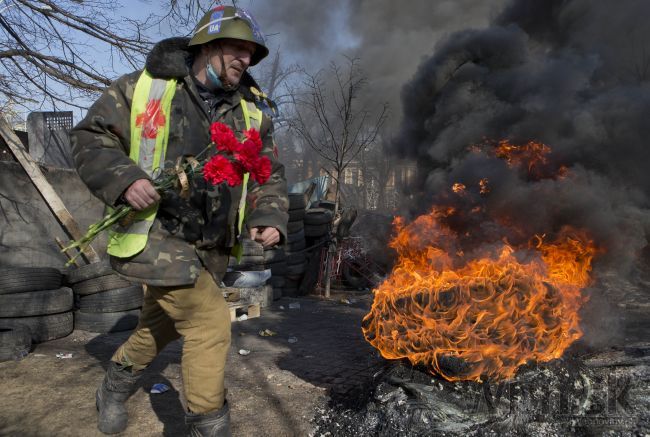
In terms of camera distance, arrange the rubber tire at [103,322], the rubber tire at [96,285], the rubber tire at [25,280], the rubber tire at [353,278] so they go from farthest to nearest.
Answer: the rubber tire at [353,278], the rubber tire at [96,285], the rubber tire at [103,322], the rubber tire at [25,280]

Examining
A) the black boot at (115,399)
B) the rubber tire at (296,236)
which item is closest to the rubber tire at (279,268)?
the rubber tire at (296,236)

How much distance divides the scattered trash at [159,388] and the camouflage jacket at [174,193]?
5.17 feet

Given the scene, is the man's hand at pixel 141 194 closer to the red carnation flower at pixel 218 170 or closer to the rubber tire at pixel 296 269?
the red carnation flower at pixel 218 170

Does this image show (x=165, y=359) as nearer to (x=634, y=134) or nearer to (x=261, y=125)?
(x=261, y=125)

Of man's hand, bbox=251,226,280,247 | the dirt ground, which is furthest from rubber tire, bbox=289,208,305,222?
man's hand, bbox=251,226,280,247

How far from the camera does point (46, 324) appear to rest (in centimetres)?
575

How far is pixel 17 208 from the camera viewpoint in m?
7.89

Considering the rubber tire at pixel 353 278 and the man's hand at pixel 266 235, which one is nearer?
the man's hand at pixel 266 235

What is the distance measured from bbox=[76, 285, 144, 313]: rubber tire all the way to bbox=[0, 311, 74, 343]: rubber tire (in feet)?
0.85

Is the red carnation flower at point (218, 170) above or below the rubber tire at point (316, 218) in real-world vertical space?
below

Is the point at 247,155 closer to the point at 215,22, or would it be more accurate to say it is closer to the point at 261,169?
the point at 261,169

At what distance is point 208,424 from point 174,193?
50.6 inches

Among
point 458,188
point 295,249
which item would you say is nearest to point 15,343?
point 458,188

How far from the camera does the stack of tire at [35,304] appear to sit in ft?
18.3
